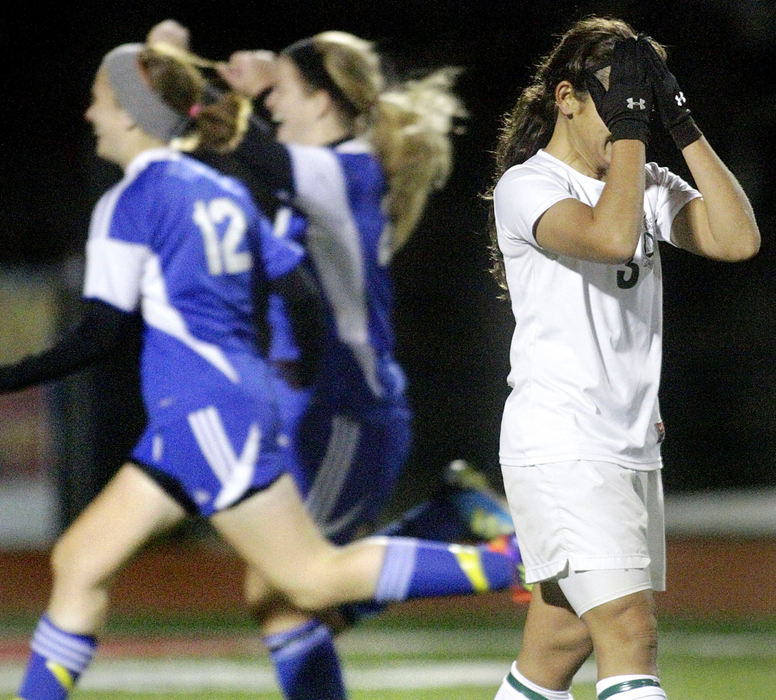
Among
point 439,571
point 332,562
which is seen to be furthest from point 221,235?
point 439,571

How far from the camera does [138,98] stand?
158 inches

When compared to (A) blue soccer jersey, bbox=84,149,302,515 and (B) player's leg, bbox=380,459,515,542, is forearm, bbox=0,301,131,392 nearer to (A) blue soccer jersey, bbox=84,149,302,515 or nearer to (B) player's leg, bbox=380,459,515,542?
(A) blue soccer jersey, bbox=84,149,302,515

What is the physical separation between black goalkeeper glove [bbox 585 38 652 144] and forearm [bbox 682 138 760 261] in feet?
0.56

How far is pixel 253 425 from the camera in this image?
356cm

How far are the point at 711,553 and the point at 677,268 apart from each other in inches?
75.6

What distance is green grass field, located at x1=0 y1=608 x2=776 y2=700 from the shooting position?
4633 mm

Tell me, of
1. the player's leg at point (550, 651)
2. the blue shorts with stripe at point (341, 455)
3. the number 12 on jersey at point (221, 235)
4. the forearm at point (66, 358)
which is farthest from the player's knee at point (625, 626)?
the blue shorts with stripe at point (341, 455)

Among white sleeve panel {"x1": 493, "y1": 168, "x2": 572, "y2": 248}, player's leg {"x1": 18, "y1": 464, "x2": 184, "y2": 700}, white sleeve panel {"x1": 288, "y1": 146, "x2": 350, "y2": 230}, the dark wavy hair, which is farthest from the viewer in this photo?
white sleeve panel {"x1": 288, "y1": 146, "x2": 350, "y2": 230}

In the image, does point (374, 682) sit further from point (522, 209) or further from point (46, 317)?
point (46, 317)

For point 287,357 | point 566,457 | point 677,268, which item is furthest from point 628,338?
point 677,268

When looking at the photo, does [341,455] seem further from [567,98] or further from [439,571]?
[567,98]

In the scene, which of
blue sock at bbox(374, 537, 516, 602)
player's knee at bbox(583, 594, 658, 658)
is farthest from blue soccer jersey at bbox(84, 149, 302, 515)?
player's knee at bbox(583, 594, 658, 658)

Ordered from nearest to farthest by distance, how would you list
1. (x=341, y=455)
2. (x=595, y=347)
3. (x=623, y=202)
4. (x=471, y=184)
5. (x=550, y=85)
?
(x=623, y=202) < (x=595, y=347) < (x=550, y=85) < (x=341, y=455) < (x=471, y=184)

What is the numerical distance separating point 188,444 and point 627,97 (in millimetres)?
1591
